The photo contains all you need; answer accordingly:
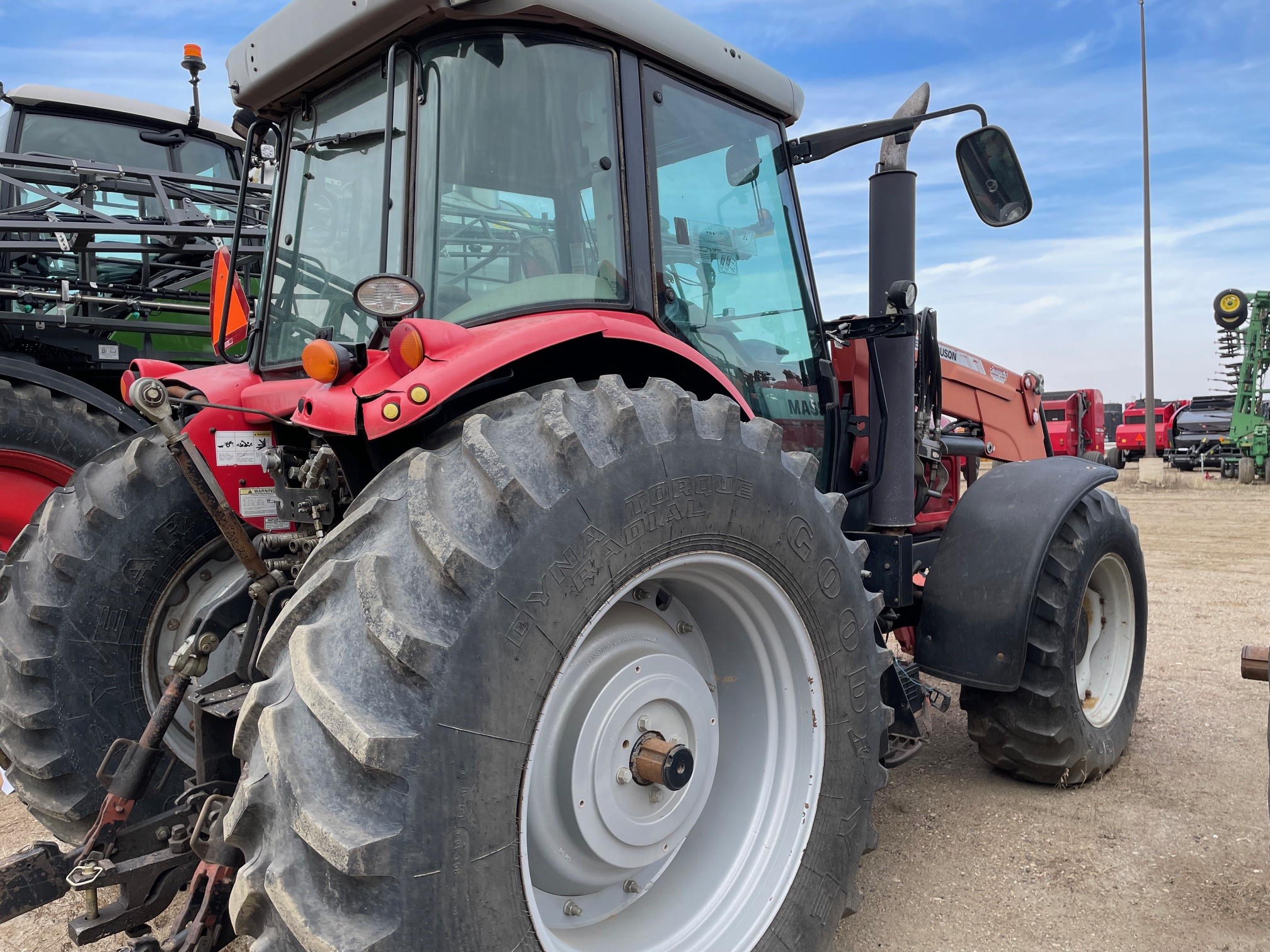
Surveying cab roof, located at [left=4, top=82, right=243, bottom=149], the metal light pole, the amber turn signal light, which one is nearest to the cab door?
the amber turn signal light

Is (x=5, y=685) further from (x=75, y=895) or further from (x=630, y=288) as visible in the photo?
(x=630, y=288)

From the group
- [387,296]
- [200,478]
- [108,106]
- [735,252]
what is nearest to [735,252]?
[735,252]

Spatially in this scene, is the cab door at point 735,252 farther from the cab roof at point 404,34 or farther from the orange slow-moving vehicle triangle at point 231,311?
the orange slow-moving vehicle triangle at point 231,311

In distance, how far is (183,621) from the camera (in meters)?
2.77

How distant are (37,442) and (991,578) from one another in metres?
4.67

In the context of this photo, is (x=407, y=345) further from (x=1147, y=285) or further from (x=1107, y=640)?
(x=1147, y=285)

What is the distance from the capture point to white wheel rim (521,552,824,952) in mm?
1894

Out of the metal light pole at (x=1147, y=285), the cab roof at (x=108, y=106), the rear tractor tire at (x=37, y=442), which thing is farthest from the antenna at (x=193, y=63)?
the metal light pole at (x=1147, y=285)

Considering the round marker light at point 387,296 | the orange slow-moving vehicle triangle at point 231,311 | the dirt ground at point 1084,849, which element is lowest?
the dirt ground at point 1084,849

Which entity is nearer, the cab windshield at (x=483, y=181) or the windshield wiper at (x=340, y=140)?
the cab windshield at (x=483, y=181)

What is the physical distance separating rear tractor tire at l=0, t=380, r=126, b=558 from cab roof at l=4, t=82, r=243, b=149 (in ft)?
9.15

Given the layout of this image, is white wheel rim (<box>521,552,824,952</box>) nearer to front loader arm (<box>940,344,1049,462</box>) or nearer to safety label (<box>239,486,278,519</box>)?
safety label (<box>239,486,278,519</box>)

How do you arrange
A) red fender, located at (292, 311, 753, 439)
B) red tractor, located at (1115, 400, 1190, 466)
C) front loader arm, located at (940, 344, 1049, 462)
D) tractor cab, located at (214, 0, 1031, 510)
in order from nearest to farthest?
red fender, located at (292, 311, 753, 439)
tractor cab, located at (214, 0, 1031, 510)
front loader arm, located at (940, 344, 1049, 462)
red tractor, located at (1115, 400, 1190, 466)

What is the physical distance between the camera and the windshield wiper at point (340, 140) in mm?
2328
